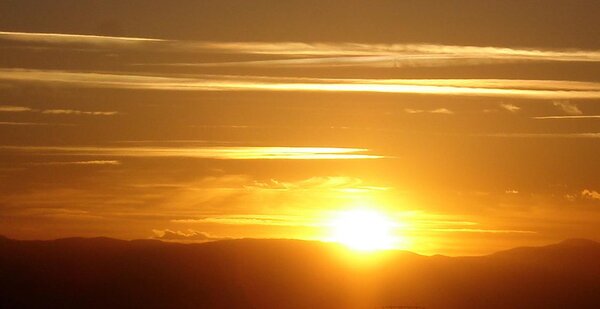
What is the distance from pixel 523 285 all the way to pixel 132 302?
49.3 metres

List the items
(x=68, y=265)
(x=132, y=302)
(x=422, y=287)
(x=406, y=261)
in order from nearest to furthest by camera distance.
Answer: (x=132, y=302), (x=68, y=265), (x=422, y=287), (x=406, y=261)

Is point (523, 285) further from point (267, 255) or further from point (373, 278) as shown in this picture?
point (267, 255)

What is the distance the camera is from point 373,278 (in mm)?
160500

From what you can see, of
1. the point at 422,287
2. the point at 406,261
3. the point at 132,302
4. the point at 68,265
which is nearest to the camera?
the point at 132,302

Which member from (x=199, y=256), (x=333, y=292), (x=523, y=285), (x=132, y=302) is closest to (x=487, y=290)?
(x=523, y=285)

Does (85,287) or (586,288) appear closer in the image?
(85,287)

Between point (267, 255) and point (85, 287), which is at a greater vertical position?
point (267, 255)

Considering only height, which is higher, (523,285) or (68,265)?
(523,285)

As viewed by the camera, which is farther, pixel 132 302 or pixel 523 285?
pixel 523 285

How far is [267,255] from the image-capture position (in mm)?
165625

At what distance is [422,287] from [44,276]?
44801 millimetres

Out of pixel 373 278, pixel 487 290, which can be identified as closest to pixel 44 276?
pixel 373 278

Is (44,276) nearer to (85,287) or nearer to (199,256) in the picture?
(85,287)

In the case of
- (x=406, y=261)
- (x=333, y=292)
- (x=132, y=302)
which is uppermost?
(x=406, y=261)
